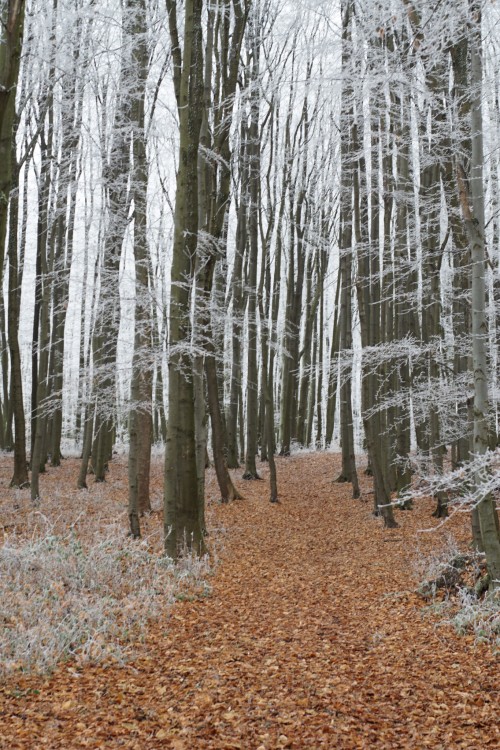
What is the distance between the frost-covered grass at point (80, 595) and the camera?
182 inches

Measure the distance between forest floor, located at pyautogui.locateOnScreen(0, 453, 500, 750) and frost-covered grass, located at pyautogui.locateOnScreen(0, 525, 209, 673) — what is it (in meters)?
0.18

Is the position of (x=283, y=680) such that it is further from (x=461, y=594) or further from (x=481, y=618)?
(x=461, y=594)

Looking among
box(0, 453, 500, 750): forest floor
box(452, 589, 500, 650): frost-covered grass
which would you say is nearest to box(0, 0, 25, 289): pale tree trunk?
box(0, 453, 500, 750): forest floor

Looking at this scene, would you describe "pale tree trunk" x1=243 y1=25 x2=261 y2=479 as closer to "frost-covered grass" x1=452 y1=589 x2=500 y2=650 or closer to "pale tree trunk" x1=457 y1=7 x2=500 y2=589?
"pale tree trunk" x1=457 y1=7 x2=500 y2=589

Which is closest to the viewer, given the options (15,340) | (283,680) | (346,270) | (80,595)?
(283,680)

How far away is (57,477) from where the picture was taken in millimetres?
15570

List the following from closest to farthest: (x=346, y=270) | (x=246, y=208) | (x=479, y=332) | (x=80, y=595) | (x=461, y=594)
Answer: (x=479, y=332) < (x=80, y=595) < (x=461, y=594) < (x=346, y=270) < (x=246, y=208)

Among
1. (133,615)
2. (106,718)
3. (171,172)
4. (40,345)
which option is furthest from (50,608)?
(171,172)

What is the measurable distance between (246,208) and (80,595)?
13028mm

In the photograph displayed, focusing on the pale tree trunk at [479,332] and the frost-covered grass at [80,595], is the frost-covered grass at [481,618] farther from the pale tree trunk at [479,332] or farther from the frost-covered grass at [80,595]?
the frost-covered grass at [80,595]

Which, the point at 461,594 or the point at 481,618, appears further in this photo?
the point at 461,594

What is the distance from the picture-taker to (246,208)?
54.3 feet

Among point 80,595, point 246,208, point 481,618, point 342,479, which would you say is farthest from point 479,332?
point 246,208

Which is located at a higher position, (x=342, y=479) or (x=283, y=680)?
(x=342, y=479)
